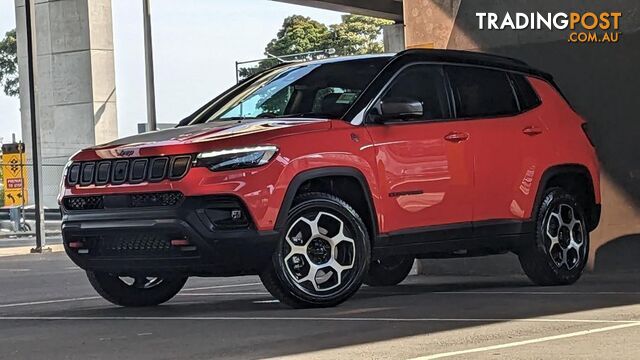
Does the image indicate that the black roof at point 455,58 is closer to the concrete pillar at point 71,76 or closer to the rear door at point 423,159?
the rear door at point 423,159

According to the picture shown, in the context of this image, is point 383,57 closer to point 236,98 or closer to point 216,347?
point 236,98

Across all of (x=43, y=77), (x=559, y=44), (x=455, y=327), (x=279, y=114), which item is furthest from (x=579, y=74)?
(x=43, y=77)

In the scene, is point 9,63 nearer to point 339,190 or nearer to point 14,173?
point 14,173

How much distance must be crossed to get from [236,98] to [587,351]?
4.13 metres

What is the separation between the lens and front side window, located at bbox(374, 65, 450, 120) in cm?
894

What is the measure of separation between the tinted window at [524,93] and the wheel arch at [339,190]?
209 cm

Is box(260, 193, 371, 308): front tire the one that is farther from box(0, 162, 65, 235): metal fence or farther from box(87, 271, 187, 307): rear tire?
box(0, 162, 65, 235): metal fence

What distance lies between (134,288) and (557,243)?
11.3ft

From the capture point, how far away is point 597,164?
10.5 metres

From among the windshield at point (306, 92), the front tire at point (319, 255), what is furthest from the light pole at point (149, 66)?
the front tire at point (319, 255)

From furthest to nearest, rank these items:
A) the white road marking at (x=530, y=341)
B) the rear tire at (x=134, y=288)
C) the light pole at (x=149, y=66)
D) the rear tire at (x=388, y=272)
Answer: the light pole at (x=149, y=66), the rear tire at (x=388, y=272), the rear tire at (x=134, y=288), the white road marking at (x=530, y=341)

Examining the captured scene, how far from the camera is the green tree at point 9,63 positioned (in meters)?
72.6

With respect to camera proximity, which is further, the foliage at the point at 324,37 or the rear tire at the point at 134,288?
the foliage at the point at 324,37

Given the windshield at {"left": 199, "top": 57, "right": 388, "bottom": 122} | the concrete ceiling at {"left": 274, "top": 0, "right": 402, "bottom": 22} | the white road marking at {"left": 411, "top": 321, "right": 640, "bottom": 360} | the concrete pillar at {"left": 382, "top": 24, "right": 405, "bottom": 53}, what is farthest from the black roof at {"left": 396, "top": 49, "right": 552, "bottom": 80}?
the concrete pillar at {"left": 382, "top": 24, "right": 405, "bottom": 53}
